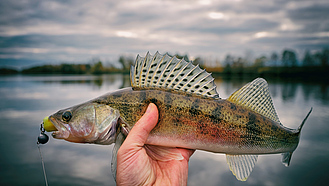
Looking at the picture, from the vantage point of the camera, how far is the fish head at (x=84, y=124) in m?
3.02

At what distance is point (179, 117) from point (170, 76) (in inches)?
27.1

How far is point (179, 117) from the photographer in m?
3.22

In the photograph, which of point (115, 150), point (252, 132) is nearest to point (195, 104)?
point (252, 132)

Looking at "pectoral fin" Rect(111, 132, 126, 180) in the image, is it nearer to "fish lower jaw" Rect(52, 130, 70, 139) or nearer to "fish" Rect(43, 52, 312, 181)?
"fish" Rect(43, 52, 312, 181)

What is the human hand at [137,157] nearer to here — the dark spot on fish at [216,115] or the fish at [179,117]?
the fish at [179,117]

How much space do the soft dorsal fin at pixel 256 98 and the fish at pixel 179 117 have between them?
0.06 feet

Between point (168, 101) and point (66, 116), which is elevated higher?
point (168, 101)

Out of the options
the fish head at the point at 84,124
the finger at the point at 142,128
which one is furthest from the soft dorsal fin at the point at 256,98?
the fish head at the point at 84,124

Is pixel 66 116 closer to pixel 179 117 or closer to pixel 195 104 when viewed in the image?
pixel 179 117

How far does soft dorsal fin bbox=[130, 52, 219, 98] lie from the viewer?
11.1 feet

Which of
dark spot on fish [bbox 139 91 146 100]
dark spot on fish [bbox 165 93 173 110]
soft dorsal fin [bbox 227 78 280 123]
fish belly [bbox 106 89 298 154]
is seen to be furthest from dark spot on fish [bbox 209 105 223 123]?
dark spot on fish [bbox 139 91 146 100]

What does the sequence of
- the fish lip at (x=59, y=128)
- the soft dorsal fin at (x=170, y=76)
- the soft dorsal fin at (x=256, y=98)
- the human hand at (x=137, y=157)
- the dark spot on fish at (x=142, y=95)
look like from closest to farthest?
the human hand at (x=137, y=157), the fish lip at (x=59, y=128), the dark spot on fish at (x=142, y=95), the soft dorsal fin at (x=170, y=76), the soft dorsal fin at (x=256, y=98)

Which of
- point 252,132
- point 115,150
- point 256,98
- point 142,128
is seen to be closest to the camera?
point 142,128

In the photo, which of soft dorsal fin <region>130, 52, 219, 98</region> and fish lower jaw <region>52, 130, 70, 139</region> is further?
soft dorsal fin <region>130, 52, 219, 98</region>
